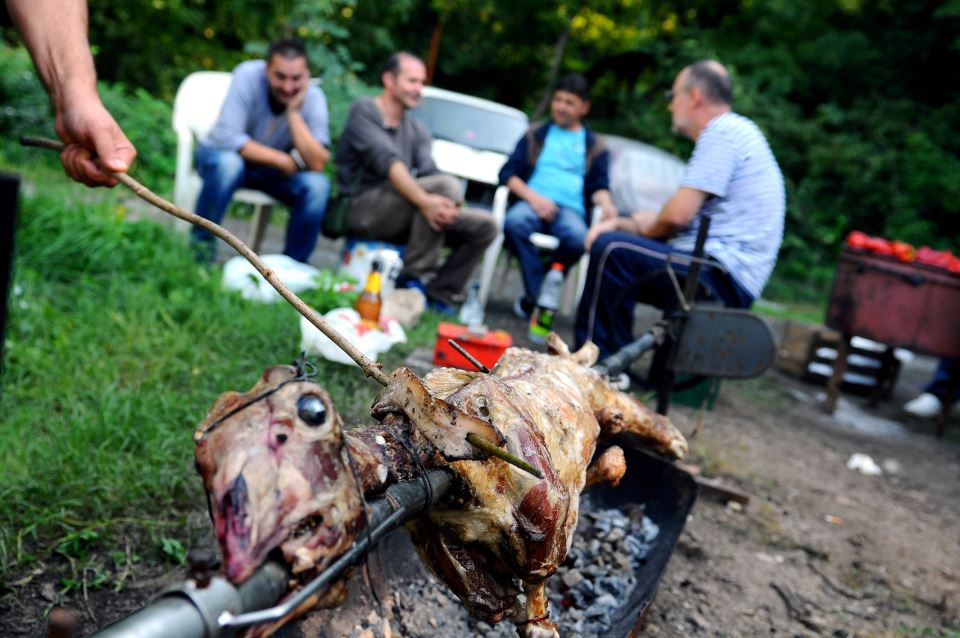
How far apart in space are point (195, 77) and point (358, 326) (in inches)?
149

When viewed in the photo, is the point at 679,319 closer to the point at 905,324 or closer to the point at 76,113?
the point at 76,113

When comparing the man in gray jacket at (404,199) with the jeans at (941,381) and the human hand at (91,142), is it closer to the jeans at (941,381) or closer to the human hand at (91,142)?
the human hand at (91,142)

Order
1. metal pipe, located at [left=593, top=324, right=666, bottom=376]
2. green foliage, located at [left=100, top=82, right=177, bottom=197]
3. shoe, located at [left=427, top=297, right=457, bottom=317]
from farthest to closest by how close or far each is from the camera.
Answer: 1. green foliage, located at [left=100, top=82, right=177, bottom=197]
2. shoe, located at [left=427, top=297, right=457, bottom=317]
3. metal pipe, located at [left=593, top=324, right=666, bottom=376]

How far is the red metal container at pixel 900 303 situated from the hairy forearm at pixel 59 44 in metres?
5.77

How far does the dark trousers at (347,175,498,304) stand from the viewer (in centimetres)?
604

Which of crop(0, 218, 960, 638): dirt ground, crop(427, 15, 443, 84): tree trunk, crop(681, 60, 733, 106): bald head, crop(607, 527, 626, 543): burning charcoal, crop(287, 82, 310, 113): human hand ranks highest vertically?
crop(427, 15, 443, 84): tree trunk

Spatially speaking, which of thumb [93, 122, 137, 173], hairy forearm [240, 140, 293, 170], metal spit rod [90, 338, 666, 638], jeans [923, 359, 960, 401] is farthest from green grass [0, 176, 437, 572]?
jeans [923, 359, 960, 401]

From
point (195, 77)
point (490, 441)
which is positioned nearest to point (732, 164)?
point (490, 441)

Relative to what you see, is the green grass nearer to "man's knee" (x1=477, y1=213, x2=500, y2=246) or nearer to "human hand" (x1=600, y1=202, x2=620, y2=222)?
"man's knee" (x1=477, y1=213, x2=500, y2=246)

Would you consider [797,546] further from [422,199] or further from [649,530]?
[422,199]

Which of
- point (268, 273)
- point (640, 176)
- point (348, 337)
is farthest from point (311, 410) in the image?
point (640, 176)

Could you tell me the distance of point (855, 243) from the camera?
248 inches

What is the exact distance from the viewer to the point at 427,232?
20.0 ft

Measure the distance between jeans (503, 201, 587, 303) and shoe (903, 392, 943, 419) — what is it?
10.9 feet
